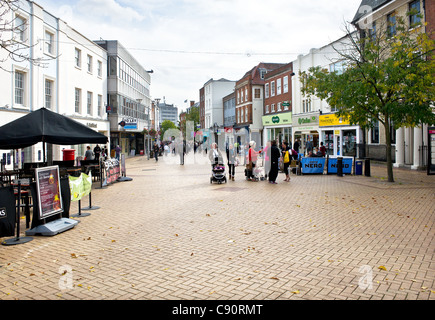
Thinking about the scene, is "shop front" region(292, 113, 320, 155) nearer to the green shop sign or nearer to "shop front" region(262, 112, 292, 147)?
"shop front" region(262, 112, 292, 147)

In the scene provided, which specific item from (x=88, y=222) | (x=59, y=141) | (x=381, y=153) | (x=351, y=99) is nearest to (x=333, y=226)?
(x=88, y=222)

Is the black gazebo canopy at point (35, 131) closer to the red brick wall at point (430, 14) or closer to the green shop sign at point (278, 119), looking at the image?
the red brick wall at point (430, 14)

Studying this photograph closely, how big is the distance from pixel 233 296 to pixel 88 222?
5450mm

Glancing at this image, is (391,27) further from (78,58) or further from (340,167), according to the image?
(78,58)

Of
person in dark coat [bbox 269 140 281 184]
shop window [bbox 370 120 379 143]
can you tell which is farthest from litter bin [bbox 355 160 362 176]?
shop window [bbox 370 120 379 143]

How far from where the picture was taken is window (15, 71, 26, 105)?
19203 mm

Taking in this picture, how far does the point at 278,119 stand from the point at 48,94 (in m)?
29.1

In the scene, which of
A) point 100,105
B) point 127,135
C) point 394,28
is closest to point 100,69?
point 100,105

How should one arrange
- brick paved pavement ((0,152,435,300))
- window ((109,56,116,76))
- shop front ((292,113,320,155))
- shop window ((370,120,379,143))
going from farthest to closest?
shop front ((292,113,320,155)) < window ((109,56,116,76)) < shop window ((370,120,379,143)) < brick paved pavement ((0,152,435,300))

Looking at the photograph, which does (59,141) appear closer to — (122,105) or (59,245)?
(59,245)

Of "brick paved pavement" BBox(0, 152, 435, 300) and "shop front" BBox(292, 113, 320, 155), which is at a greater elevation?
"shop front" BBox(292, 113, 320, 155)

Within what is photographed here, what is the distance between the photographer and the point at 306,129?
3766 centimetres

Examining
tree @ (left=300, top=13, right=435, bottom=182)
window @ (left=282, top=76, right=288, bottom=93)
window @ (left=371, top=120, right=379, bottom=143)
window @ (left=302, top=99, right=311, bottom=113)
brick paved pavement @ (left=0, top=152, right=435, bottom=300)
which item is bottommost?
brick paved pavement @ (left=0, top=152, right=435, bottom=300)

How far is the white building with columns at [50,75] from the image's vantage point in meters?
18.2
